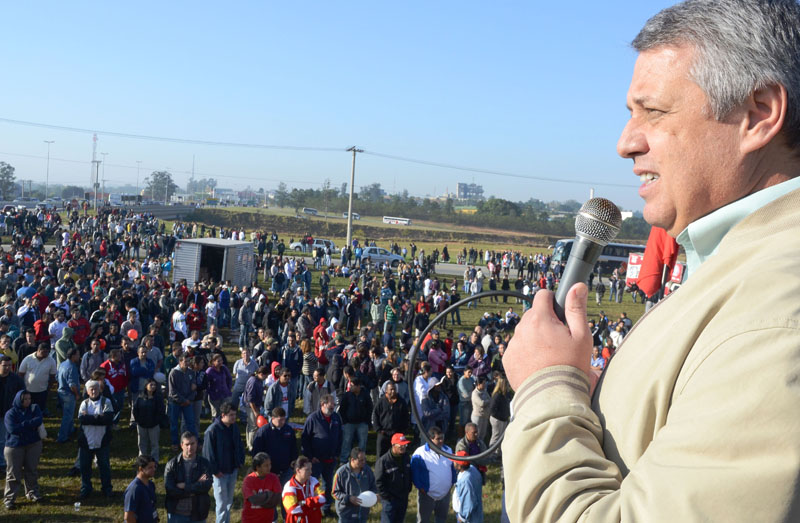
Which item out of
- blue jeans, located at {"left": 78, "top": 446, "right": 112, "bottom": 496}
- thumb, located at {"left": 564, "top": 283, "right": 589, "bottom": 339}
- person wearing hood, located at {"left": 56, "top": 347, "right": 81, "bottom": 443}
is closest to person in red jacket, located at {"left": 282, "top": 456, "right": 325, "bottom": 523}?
blue jeans, located at {"left": 78, "top": 446, "right": 112, "bottom": 496}

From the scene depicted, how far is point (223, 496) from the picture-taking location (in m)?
8.09

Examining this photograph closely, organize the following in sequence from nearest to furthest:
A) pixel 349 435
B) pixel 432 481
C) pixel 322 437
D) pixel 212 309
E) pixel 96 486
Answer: pixel 432 481, pixel 322 437, pixel 96 486, pixel 349 435, pixel 212 309

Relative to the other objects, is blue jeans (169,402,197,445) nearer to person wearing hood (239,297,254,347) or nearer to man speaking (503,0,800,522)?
person wearing hood (239,297,254,347)

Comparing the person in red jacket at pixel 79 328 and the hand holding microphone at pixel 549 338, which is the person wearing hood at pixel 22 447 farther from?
the hand holding microphone at pixel 549 338

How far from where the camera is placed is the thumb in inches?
42.2

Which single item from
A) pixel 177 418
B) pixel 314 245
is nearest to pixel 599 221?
pixel 177 418

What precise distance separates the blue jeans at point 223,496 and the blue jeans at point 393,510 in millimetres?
1819

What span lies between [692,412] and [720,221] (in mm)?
371

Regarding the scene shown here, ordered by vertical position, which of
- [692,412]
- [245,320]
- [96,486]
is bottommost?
[96,486]

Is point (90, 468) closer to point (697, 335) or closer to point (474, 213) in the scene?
point (697, 335)

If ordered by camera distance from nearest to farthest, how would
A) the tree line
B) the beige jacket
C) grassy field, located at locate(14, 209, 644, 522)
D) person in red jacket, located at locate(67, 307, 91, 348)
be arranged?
1. the beige jacket
2. grassy field, located at locate(14, 209, 644, 522)
3. person in red jacket, located at locate(67, 307, 91, 348)
4. the tree line

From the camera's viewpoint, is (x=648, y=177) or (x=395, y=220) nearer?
(x=648, y=177)

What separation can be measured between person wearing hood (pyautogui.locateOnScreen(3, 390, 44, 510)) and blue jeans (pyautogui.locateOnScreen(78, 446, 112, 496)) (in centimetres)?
53

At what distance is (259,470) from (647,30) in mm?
7027
